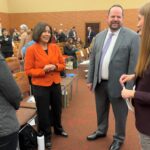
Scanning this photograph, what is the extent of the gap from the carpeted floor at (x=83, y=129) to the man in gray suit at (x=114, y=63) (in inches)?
9.7

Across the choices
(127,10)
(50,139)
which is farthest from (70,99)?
(127,10)

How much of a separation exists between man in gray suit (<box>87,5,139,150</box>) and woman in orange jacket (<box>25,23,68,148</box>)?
0.44m

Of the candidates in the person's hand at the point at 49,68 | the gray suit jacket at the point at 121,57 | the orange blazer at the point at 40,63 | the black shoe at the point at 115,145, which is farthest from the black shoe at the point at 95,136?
the person's hand at the point at 49,68

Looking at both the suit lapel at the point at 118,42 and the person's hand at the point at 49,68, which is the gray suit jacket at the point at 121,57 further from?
the person's hand at the point at 49,68

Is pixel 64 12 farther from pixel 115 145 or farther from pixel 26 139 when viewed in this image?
pixel 26 139

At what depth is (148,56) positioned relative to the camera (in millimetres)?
1583

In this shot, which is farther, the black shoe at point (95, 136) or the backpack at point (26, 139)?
the black shoe at point (95, 136)

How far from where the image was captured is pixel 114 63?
2936 mm

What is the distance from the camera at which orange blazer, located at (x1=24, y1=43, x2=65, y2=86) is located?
3.11 metres

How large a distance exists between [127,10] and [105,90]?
13.7 metres

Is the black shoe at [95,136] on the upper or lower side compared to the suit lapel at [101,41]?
lower

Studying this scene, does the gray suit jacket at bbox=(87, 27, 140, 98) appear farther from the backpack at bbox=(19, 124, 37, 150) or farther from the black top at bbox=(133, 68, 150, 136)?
the black top at bbox=(133, 68, 150, 136)

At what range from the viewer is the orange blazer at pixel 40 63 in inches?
122

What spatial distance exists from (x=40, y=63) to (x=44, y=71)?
12 cm
